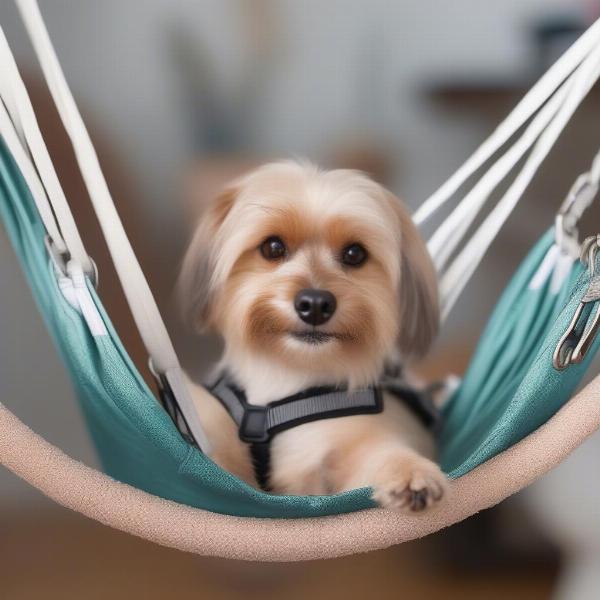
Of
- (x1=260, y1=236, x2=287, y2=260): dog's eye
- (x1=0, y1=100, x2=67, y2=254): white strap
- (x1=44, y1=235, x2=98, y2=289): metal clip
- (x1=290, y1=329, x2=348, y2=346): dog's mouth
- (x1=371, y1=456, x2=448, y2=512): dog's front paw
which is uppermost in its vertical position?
(x1=0, y1=100, x2=67, y2=254): white strap

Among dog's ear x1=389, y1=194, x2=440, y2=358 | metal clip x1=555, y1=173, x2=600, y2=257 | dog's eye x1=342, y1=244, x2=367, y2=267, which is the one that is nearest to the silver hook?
metal clip x1=555, y1=173, x2=600, y2=257

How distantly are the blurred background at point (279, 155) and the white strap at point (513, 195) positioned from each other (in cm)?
51

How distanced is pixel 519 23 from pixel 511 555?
76.6 inches

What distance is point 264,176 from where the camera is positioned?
1.45 meters

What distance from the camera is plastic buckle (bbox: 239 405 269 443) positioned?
4.66ft

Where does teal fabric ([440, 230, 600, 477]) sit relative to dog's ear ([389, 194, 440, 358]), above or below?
below

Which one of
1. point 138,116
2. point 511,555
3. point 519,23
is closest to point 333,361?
point 511,555

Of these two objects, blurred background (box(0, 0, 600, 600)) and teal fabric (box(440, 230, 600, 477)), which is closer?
teal fabric (box(440, 230, 600, 477))

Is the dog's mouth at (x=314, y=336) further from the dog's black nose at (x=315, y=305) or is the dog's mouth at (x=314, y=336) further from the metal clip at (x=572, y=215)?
the metal clip at (x=572, y=215)

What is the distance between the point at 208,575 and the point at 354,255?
0.95 metres

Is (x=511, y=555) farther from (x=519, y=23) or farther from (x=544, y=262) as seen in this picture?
(x=519, y=23)

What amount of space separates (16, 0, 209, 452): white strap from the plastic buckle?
0.11 meters

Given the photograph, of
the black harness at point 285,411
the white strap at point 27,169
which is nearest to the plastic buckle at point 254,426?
the black harness at point 285,411

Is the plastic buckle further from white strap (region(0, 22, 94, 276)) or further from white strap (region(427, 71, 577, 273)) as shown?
white strap (region(427, 71, 577, 273))
